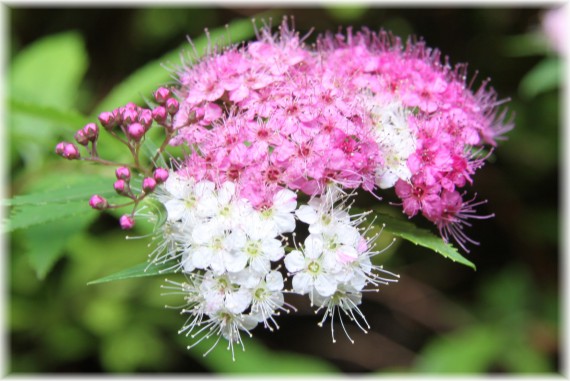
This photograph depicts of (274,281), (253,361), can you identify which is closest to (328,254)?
(274,281)

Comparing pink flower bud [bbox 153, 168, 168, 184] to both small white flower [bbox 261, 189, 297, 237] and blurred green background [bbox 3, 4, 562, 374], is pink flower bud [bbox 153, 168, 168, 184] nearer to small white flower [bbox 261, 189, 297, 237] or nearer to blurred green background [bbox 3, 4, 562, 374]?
small white flower [bbox 261, 189, 297, 237]

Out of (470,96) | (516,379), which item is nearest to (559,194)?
(516,379)

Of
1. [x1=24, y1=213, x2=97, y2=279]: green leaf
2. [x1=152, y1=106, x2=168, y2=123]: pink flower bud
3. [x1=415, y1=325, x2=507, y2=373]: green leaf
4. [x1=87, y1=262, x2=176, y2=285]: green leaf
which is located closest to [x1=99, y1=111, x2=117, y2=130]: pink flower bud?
[x1=152, y1=106, x2=168, y2=123]: pink flower bud

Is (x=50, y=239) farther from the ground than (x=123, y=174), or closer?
closer

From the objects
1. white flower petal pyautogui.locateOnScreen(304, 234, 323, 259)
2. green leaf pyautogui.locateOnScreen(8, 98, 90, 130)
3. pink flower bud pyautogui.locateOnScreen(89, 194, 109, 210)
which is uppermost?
white flower petal pyautogui.locateOnScreen(304, 234, 323, 259)

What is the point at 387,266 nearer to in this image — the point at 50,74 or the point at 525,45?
the point at 525,45

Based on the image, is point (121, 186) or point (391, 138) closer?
point (121, 186)

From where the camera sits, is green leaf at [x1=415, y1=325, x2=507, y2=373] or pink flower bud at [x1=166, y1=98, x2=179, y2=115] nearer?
pink flower bud at [x1=166, y1=98, x2=179, y2=115]
